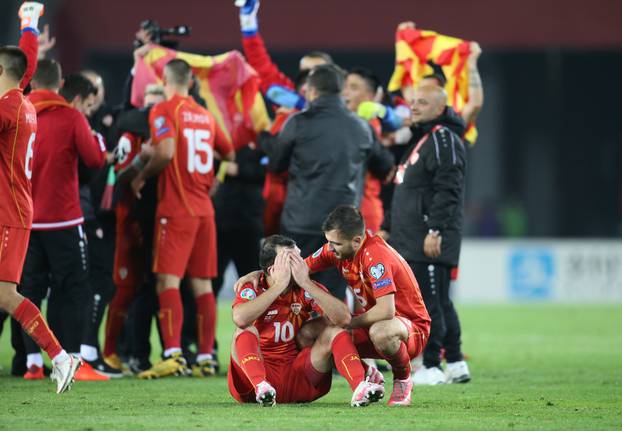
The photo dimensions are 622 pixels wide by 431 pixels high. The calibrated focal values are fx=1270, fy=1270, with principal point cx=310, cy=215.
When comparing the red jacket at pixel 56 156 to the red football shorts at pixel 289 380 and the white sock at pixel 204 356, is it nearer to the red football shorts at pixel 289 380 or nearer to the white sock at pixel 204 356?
the white sock at pixel 204 356

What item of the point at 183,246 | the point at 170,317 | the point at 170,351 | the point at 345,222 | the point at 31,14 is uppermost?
the point at 31,14

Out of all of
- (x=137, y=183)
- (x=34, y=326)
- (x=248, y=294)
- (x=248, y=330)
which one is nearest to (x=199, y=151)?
(x=137, y=183)

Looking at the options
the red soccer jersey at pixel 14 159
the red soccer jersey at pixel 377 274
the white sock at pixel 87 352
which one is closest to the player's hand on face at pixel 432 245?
the red soccer jersey at pixel 377 274

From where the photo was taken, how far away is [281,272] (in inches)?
258

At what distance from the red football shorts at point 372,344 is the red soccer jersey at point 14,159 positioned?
199 cm

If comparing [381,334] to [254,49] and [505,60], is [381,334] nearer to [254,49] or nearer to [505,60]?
[254,49]

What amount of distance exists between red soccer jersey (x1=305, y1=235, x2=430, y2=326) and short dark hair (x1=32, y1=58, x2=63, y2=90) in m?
2.46

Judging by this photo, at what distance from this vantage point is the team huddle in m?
6.77

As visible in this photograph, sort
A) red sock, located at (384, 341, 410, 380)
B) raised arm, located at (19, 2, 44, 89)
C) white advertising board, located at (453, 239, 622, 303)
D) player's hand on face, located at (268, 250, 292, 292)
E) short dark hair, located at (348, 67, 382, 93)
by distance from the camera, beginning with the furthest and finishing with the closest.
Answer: white advertising board, located at (453, 239, 622, 303) < short dark hair, located at (348, 67, 382, 93) < raised arm, located at (19, 2, 44, 89) < red sock, located at (384, 341, 410, 380) < player's hand on face, located at (268, 250, 292, 292)

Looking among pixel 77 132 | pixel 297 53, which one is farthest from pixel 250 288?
pixel 297 53

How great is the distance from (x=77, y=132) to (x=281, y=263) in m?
2.20

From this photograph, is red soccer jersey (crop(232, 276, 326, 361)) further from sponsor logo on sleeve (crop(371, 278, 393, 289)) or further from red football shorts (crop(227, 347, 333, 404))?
sponsor logo on sleeve (crop(371, 278, 393, 289))

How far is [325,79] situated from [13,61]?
2.44 m

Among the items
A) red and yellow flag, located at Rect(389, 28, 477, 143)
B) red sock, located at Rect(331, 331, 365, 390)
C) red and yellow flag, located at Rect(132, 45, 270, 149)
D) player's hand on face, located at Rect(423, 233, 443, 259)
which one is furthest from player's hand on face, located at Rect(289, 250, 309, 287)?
red and yellow flag, located at Rect(389, 28, 477, 143)
